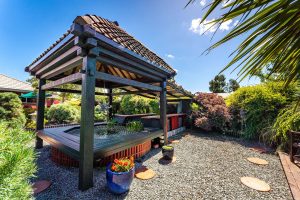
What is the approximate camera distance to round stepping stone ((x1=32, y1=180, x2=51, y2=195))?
357 cm

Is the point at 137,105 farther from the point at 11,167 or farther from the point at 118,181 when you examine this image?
the point at 11,167

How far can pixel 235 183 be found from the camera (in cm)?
401

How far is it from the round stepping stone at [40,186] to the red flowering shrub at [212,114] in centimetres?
881

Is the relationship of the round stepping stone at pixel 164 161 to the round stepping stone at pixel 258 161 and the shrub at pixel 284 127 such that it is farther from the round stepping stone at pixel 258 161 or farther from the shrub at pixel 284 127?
the shrub at pixel 284 127

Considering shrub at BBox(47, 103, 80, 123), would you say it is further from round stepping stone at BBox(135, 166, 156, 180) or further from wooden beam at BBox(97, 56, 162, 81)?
round stepping stone at BBox(135, 166, 156, 180)

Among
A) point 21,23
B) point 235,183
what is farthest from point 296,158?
point 21,23

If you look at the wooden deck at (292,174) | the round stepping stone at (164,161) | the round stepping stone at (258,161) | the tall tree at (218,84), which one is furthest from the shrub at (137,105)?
the tall tree at (218,84)

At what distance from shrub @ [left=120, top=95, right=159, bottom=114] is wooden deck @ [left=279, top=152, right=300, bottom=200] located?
11.3 m

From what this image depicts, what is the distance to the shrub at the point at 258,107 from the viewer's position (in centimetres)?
814

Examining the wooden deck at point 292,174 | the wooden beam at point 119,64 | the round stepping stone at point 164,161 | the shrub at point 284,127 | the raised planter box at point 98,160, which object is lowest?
the round stepping stone at point 164,161

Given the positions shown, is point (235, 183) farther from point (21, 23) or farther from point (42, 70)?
point (21, 23)

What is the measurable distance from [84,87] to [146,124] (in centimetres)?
554

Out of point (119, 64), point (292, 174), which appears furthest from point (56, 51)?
point (292, 174)

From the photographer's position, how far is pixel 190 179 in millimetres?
4195
